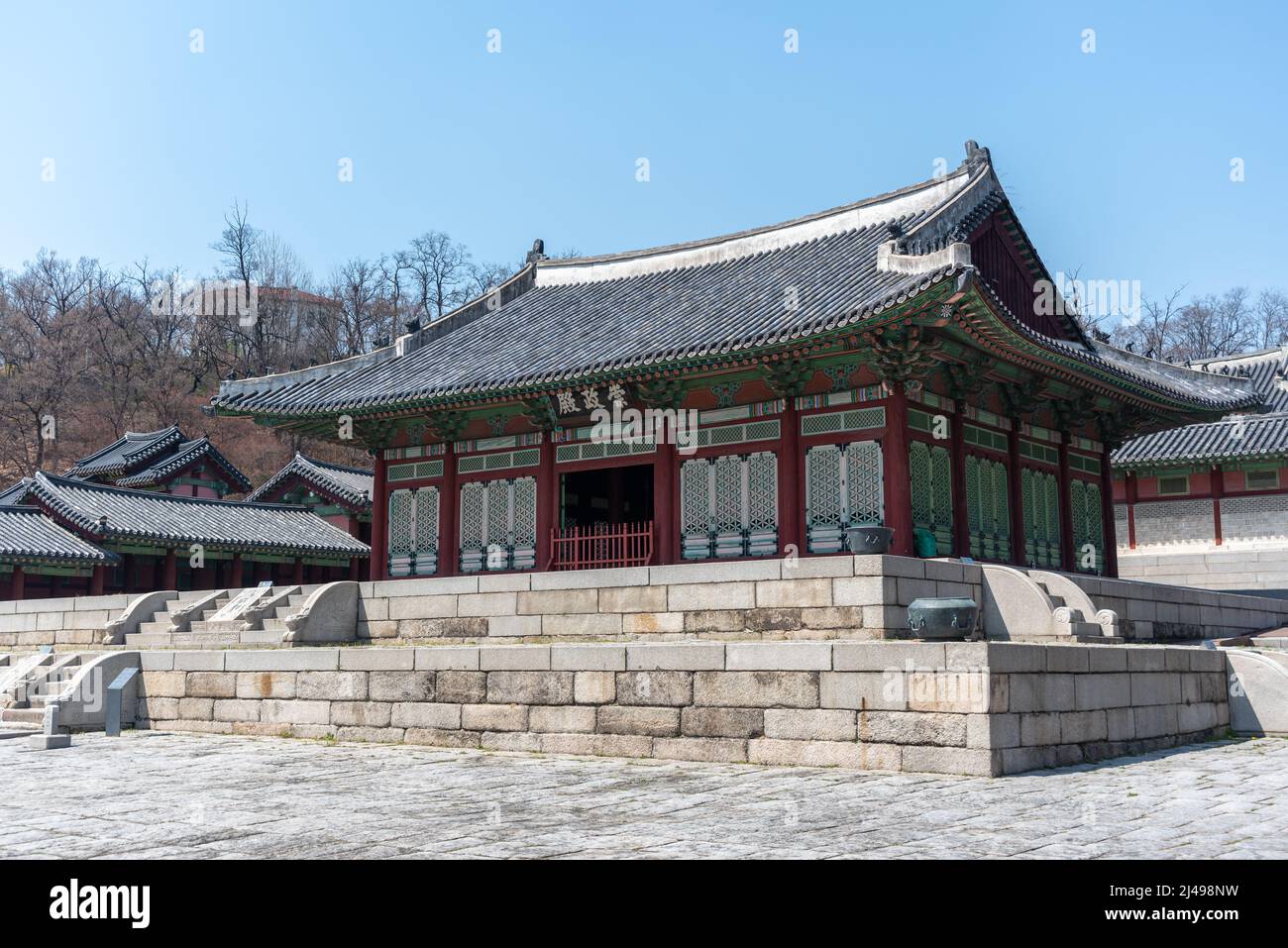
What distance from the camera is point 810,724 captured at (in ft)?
36.3

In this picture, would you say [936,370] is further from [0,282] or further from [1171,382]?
[0,282]

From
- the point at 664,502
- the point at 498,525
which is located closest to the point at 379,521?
the point at 498,525

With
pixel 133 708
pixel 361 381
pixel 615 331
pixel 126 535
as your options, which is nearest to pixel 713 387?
pixel 615 331

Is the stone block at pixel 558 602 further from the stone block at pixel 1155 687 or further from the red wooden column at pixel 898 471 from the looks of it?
the stone block at pixel 1155 687

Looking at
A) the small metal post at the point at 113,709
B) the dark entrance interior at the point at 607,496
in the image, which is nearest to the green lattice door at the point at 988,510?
the dark entrance interior at the point at 607,496

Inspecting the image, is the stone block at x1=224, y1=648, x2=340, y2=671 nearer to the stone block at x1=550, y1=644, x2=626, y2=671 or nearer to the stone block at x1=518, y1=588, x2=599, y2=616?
the stone block at x1=518, y1=588, x2=599, y2=616

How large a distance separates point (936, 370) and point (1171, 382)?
8243mm

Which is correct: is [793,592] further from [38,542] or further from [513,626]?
[38,542]

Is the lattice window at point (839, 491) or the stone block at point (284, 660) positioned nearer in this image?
the stone block at point (284, 660)

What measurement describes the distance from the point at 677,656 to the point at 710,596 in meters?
2.47

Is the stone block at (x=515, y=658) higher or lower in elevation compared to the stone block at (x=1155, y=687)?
higher

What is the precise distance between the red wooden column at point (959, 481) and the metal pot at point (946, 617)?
7.13 metres

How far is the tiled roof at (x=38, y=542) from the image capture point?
31531 millimetres

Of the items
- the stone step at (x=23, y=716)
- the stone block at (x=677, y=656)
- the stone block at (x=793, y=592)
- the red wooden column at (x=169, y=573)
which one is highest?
the red wooden column at (x=169, y=573)
